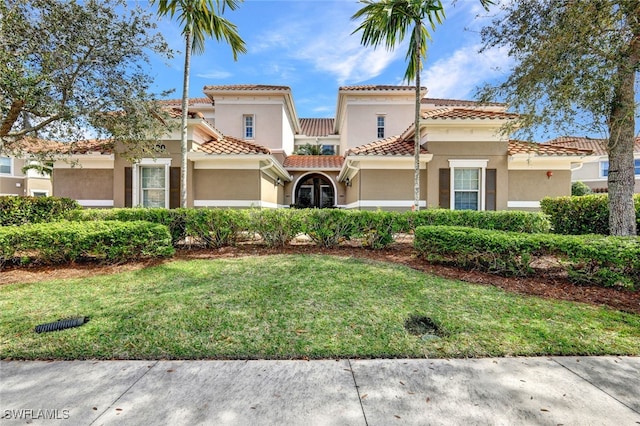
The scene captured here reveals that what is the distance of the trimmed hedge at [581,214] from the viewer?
871 cm

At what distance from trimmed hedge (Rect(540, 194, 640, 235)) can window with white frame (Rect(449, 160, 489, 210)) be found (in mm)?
2333

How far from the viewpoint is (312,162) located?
19.5m

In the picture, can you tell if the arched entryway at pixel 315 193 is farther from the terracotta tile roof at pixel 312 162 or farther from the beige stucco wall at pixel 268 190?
the beige stucco wall at pixel 268 190

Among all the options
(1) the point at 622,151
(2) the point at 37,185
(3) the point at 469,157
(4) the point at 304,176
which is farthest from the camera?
(2) the point at 37,185

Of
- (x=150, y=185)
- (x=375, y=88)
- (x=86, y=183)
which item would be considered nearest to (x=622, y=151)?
(x=375, y=88)

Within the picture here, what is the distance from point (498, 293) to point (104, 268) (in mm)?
8132

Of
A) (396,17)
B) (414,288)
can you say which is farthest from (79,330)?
(396,17)

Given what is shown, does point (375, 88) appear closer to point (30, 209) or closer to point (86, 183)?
point (86, 183)

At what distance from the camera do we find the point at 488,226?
27.2ft

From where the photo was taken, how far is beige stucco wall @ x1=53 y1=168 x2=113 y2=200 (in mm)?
12250

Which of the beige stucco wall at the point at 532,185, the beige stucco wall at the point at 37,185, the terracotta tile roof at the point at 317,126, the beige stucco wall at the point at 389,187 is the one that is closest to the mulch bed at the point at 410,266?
the beige stucco wall at the point at 389,187

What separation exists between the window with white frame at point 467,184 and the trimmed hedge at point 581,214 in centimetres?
233

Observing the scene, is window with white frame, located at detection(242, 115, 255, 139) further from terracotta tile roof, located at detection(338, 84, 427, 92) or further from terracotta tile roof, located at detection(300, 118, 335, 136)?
terracotta tile roof, located at detection(300, 118, 335, 136)

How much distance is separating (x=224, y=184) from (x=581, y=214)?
41.6 feet
